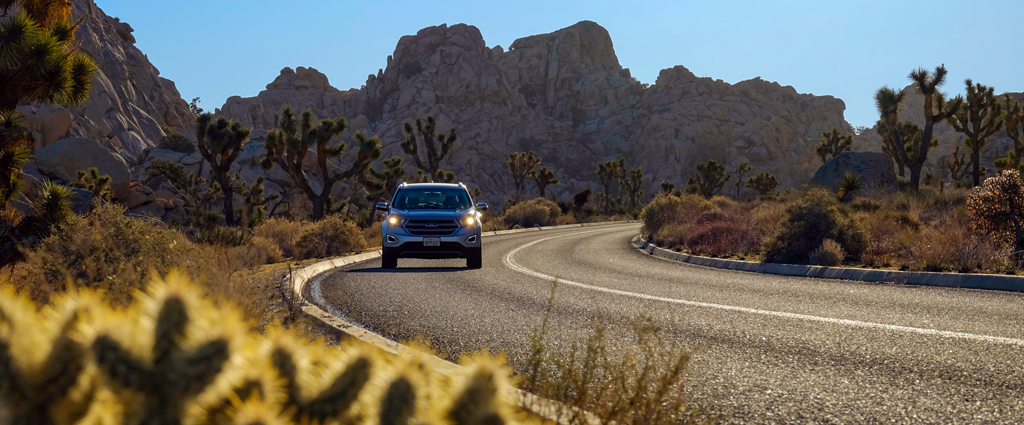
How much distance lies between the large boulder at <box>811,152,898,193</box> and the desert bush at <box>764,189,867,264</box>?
26.4 metres

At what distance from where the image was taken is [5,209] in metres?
12.5

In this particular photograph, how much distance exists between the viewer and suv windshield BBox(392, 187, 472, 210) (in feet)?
47.4

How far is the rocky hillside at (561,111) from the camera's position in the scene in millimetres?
126812

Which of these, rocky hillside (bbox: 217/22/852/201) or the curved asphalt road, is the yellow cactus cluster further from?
rocky hillside (bbox: 217/22/852/201)

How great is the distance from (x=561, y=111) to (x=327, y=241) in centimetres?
13977

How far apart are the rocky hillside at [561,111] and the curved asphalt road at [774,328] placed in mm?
99425

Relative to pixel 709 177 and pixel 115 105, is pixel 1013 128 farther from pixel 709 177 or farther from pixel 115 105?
A: pixel 115 105

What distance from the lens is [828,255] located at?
1325 centimetres

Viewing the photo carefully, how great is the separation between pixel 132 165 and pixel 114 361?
77029mm

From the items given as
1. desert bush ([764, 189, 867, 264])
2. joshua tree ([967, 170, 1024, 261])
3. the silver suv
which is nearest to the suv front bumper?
the silver suv

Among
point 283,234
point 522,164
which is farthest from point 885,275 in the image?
point 522,164

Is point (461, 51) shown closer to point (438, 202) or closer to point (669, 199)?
point (669, 199)

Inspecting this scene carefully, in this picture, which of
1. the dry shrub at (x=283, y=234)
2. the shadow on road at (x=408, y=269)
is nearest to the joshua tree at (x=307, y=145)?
the dry shrub at (x=283, y=234)

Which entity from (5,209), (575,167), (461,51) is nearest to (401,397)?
(5,209)
